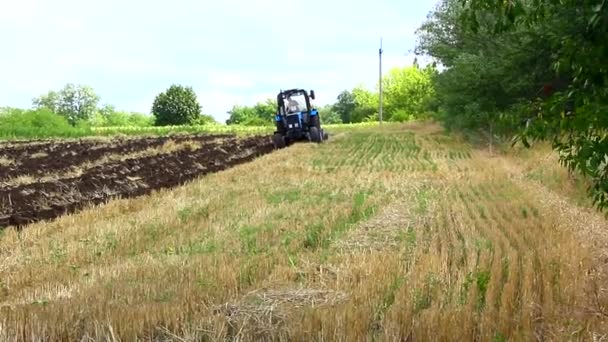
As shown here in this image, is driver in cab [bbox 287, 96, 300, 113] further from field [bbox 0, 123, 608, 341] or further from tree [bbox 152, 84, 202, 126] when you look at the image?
tree [bbox 152, 84, 202, 126]

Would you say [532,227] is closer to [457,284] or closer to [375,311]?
[457,284]

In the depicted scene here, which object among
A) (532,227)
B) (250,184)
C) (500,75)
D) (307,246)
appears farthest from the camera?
(500,75)

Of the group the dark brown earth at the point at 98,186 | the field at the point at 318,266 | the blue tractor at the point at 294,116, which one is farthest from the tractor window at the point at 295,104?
the field at the point at 318,266

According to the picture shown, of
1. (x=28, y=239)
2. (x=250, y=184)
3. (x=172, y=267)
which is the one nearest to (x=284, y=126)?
(x=250, y=184)

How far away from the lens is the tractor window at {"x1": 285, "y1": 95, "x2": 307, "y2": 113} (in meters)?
31.1

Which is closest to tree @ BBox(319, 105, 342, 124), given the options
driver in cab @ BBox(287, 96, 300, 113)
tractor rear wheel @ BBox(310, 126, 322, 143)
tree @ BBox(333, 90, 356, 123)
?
tree @ BBox(333, 90, 356, 123)

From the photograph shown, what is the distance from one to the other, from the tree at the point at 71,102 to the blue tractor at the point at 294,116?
96516mm

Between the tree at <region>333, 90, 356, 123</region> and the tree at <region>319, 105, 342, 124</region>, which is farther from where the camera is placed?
the tree at <region>333, 90, 356, 123</region>

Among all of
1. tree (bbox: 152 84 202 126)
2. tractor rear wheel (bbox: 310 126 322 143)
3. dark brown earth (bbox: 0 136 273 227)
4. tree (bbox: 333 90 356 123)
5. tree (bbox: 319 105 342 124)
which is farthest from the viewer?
tree (bbox: 333 90 356 123)

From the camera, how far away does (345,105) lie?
12338 centimetres

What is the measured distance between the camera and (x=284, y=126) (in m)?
31.3

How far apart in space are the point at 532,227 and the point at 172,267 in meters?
5.16

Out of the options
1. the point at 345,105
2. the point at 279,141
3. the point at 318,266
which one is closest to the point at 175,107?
the point at 345,105

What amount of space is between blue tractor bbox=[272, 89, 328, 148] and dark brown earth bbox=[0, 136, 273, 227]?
16.7 feet
